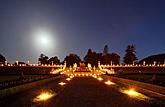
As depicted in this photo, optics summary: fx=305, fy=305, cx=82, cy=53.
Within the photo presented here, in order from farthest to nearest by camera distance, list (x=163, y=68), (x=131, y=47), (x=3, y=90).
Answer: (x=131, y=47), (x=163, y=68), (x=3, y=90)

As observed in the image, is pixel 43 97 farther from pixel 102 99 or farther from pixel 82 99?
pixel 102 99

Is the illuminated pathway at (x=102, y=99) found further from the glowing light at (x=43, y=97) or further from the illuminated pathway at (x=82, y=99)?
the glowing light at (x=43, y=97)

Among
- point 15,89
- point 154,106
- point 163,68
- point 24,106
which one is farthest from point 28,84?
point 163,68

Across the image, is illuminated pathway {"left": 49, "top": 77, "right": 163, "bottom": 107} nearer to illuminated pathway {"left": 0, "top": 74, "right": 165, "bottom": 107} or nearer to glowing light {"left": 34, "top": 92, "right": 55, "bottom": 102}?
illuminated pathway {"left": 0, "top": 74, "right": 165, "bottom": 107}

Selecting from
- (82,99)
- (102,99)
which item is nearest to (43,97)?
(82,99)

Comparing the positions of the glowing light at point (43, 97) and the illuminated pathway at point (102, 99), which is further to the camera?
the glowing light at point (43, 97)

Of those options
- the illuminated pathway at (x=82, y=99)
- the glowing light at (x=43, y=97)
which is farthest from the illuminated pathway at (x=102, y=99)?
the glowing light at (x=43, y=97)

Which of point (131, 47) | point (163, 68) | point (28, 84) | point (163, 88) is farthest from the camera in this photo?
point (131, 47)

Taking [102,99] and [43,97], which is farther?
[43,97]

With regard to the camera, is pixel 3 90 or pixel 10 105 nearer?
pixel 10 105

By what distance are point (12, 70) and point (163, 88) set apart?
383 ft

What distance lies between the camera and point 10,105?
1772 centimetres

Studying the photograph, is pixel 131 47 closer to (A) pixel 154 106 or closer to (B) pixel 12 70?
(B) pixel 12 70

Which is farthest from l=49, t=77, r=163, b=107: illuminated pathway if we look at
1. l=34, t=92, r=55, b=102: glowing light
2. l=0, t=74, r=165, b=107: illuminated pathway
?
l=34, t=92, r=55, b=102: glowing light
